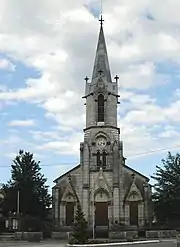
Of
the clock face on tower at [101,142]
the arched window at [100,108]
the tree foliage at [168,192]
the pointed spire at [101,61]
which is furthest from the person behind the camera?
the pointed spire at [101,61]

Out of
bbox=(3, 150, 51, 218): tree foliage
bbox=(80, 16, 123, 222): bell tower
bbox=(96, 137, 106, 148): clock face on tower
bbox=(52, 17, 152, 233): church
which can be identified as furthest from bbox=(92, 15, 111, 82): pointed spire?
bbox=(3, 150, 51, 218): tree foliage

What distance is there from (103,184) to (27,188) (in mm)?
10092

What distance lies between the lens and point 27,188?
6197 cm

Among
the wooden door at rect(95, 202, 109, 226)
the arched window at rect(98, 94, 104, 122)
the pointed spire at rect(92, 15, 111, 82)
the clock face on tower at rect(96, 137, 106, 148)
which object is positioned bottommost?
the wooden door at rect(95, 202, 109, 226)

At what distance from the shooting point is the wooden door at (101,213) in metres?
61.6

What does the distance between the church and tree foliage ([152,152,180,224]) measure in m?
4.63

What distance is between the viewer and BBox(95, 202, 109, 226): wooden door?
61.6m

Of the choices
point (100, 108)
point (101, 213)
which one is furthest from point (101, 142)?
point (101, 213)

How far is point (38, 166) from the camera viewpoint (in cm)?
6656

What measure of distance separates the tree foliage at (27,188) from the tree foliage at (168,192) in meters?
16.0

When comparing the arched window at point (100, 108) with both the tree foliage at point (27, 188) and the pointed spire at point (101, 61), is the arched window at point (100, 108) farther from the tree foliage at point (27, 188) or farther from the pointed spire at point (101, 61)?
the tree foliage at point (27, 188)

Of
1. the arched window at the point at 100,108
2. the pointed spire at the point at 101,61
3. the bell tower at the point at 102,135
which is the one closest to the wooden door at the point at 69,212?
the bell tower at the point at 102,135

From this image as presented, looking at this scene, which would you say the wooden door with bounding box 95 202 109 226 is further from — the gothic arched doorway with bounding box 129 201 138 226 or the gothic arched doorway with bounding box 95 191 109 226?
the gothic arched doorway with bounding box 129 201 138 226

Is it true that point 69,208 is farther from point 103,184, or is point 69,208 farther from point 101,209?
point 103,184
